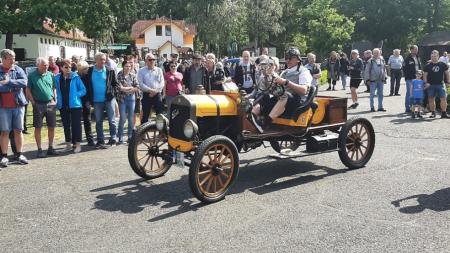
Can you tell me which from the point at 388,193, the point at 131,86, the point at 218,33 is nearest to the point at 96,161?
the point at 131,86

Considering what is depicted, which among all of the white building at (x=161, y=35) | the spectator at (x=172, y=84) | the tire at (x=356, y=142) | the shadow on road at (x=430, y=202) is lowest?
the shadow on road at (x=430, y=202)

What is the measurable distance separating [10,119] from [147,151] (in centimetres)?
276

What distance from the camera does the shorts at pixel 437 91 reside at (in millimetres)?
12812

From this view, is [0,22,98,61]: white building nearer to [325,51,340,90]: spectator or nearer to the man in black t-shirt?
[325,51,340,90]: spectator

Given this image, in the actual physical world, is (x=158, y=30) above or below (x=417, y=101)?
above

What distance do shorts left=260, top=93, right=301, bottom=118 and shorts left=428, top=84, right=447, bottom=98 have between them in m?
7.39

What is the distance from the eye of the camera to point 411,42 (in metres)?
60.1

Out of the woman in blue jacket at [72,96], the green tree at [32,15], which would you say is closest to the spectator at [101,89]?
the woman in blue jacket at [72,96]

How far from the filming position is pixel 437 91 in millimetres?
12992

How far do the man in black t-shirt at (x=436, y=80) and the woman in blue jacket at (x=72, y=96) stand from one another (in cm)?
895

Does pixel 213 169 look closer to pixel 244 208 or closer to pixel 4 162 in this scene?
pixel 244 208

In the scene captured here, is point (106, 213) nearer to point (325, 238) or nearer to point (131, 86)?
point (325, 238)

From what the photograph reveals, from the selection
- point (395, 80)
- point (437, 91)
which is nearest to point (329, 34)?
point (395, 80)

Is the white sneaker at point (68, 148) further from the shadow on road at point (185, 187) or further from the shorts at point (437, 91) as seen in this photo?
the shorts at point (437, 91)
